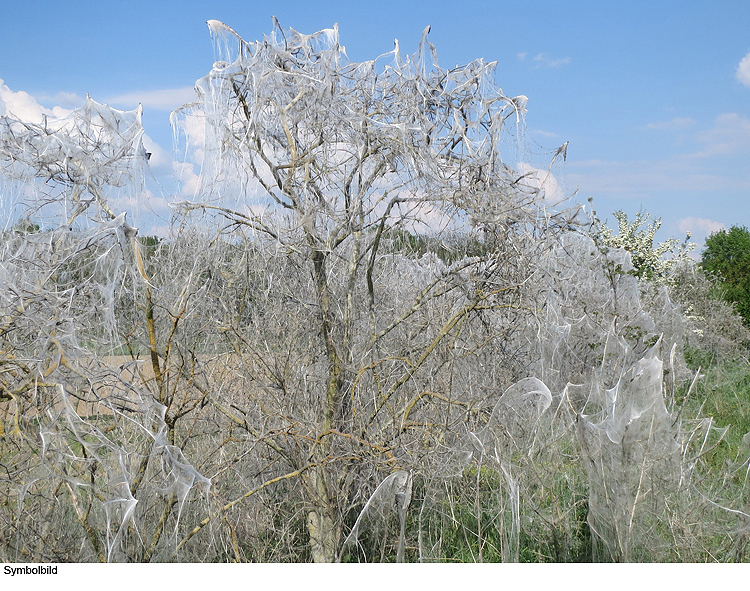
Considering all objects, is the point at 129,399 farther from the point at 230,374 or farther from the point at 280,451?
the point at 230,374

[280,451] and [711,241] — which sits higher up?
[711,241]

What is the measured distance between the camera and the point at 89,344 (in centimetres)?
324

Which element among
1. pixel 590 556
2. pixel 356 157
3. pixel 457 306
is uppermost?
pixel 356 157

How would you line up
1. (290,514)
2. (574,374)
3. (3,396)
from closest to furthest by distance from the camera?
(3,396) → (290,514) → (574,374)

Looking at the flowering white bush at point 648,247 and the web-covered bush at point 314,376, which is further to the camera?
the flowering white bush at point 648,247

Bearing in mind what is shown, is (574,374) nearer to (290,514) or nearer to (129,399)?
(290,514)

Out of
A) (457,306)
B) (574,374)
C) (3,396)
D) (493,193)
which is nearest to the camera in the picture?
(3,396)

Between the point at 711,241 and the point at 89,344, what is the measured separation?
101ft

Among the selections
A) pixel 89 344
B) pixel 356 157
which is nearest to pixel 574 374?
pixel 356 157

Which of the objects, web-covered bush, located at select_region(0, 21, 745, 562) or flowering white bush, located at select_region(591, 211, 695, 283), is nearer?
web-covered bush, located at select_region(0, 21, 745, 562)

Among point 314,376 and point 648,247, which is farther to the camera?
point 648,247

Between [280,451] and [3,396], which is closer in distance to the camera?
[3,396]

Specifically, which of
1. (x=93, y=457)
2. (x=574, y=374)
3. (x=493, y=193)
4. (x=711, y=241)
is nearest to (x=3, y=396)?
(x=93, y=457)

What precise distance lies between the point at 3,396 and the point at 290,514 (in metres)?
2.26
